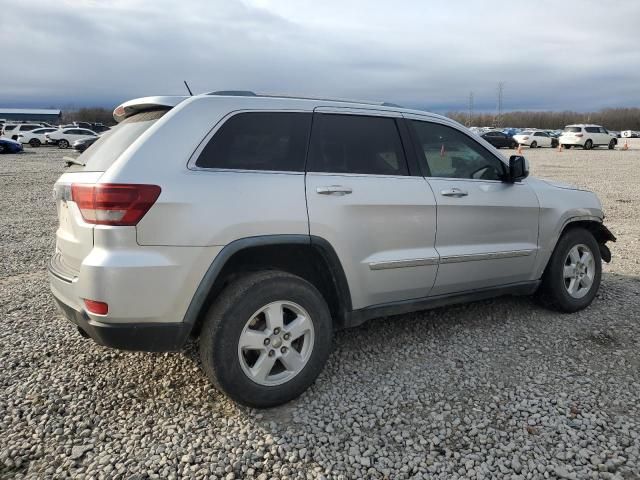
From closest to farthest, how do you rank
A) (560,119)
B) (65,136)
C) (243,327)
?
(243,327)
(65,136)
(560,119)

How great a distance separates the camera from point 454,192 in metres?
3.77

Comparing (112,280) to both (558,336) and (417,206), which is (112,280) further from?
(558,336)

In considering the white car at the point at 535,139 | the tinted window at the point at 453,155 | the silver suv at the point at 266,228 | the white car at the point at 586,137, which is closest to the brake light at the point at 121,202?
the silver suv at the point at 266,228

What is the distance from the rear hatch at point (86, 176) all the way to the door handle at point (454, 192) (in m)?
1.98

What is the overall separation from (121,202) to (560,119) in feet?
386

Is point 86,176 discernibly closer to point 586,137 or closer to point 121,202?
point 121,202

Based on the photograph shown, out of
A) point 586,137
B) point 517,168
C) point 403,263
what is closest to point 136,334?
point 403,263

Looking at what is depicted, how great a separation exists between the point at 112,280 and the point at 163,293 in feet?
0.88

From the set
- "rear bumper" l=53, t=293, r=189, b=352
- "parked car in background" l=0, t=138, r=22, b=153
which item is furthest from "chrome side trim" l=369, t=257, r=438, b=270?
"parked car in background" l=0, t=138, r=22, b=153

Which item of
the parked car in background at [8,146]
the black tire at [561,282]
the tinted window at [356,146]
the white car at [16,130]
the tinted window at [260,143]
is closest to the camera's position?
the tinted window at [260,143]

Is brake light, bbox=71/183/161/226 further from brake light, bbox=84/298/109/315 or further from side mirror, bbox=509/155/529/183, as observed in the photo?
side mirror, bbox=509/155/529/183

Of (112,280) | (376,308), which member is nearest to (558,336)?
(376,308)

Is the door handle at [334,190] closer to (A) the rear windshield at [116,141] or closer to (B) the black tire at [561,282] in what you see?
(A) the rear windshield at [116,141]

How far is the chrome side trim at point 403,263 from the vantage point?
339cm
